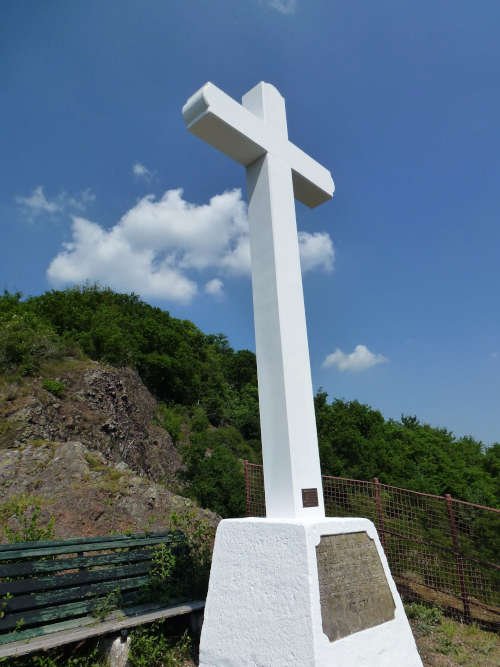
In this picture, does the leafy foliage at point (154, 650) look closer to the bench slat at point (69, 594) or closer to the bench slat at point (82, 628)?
the bench slat at point (82, 628)

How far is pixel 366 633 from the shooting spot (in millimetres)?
2570

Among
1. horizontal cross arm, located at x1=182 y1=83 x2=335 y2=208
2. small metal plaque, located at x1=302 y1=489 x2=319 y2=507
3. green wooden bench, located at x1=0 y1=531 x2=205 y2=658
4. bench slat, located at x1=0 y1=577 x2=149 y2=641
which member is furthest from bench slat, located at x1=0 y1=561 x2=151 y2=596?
horizontal cross arm, located at x1=182 y1=83 x2=335 y2=208

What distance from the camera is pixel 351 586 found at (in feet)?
8.86

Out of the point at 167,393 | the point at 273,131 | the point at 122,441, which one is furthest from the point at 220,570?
the point at 167,393

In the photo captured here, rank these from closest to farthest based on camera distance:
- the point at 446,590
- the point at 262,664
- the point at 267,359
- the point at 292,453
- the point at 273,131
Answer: the point at 262,664 → the point at 292,453 → the point at 267,359 → the point at 273,131 → the point at 446,590

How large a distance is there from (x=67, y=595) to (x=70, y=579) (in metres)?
0.11

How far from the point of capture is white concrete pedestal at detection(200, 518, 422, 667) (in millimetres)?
2354

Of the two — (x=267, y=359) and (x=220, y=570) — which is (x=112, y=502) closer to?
(x=220, y=570)

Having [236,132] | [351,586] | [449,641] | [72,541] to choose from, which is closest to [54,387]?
[72,541]

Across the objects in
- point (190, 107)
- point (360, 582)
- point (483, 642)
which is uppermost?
point (190, 107)

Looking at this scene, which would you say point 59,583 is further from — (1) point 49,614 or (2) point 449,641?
(2) point 449,641

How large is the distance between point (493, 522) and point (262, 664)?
523cm

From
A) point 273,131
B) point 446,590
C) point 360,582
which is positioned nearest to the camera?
point 360,582

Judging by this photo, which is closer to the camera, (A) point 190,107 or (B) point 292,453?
(B) point 292,453
